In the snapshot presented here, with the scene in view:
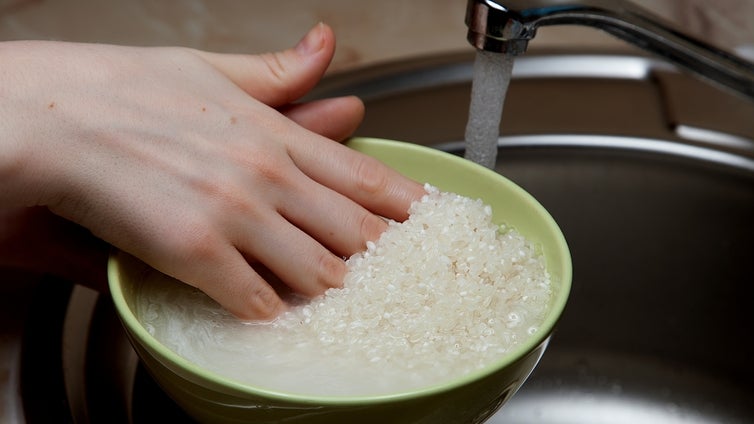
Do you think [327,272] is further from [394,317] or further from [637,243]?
[637,243]

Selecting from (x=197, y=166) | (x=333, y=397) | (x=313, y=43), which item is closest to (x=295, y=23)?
(x=313, y=43)

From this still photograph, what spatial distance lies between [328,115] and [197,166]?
13 cm

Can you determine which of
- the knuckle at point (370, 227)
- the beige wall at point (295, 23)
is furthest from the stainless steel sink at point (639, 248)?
the knuckle at point (370, 227)

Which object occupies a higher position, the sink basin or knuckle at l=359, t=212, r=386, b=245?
knuckle at l=359, t=212, r=386, b=245

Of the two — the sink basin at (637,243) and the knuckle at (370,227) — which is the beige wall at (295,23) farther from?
the knuckle at (370,227)

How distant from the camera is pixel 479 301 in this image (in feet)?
1.64

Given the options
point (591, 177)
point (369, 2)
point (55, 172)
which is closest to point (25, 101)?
point (55, 172)

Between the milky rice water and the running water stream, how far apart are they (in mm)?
61

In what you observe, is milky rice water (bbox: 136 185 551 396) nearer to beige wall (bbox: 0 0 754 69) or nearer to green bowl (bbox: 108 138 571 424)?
green bowl (bbox: 108 138 571 424)

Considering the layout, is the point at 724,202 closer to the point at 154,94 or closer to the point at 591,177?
the point at 591,177

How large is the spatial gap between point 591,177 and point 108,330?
45 centimetres

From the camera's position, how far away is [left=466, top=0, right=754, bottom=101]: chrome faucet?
0.53 m

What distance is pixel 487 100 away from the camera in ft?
1.89

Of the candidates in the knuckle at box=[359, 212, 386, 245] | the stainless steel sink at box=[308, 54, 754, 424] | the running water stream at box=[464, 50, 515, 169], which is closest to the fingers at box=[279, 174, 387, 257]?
the knuckle at box=[359, 212, 386, 245]
